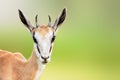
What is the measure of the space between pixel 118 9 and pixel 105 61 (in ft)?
40.8

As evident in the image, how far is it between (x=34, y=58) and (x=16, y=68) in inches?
25.7

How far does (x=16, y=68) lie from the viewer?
1317cm

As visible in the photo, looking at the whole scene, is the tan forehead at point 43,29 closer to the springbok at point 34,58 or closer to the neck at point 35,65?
the springbok at point 34,58

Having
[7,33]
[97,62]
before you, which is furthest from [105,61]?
[7,33]

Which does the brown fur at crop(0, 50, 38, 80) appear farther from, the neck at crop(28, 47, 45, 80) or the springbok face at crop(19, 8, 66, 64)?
the springbok face at crop(19, 8, 66, 64)

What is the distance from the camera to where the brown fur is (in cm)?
1288

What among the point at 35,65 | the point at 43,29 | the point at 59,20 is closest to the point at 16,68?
the point at 35,65

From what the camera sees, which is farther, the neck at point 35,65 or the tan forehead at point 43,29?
the neck at point 35,65

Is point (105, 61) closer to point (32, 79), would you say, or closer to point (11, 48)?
point (11, 48)

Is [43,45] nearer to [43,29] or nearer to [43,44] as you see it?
[43,44]

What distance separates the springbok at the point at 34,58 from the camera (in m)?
12.2

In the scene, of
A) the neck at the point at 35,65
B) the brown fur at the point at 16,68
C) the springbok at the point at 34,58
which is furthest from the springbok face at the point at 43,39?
the brown fur at the point at 16,68

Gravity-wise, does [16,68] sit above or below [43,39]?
below

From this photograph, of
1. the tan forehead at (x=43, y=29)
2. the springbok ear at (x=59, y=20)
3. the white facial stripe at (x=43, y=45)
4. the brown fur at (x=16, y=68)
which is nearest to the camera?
the white facial stripe at (x=43, y=45)
